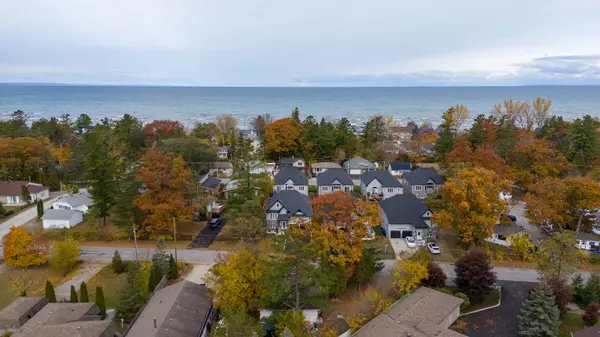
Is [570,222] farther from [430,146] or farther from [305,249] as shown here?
[430,146]

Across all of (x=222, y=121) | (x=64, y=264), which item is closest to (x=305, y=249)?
(x=64, y=264)

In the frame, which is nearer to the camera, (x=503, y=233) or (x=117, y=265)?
(x=117, y=265)

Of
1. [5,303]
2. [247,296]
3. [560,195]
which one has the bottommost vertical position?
[5,303]

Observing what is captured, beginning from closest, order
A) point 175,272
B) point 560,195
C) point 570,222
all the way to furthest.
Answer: point 175,272 < point 560,195 < point 570,222

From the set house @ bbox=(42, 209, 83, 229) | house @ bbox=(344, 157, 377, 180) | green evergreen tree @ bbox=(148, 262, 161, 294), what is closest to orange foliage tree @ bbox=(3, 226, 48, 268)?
house @ bbox=(42, 209, 83, 229)

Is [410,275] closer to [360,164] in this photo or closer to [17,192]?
[360,164]

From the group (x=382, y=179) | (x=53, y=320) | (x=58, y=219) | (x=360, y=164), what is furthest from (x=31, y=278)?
(x=360, y=164)

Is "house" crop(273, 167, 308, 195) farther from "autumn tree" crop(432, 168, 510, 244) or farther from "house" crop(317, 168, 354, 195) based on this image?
"autumn tree" crop(432, 168, 510, 244)
